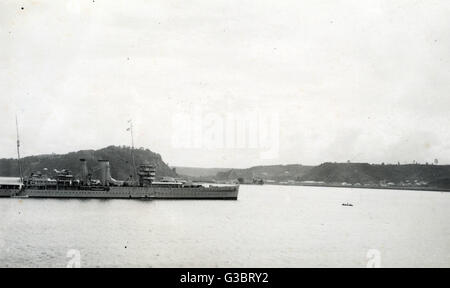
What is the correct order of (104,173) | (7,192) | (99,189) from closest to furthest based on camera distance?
(7,192) → (99,189) → (104,173)

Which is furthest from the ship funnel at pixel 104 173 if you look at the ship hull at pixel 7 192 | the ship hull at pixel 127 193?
the ship hull at pixel 7 192

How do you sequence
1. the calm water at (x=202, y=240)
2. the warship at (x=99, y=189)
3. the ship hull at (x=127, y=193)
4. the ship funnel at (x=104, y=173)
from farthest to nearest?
the ship funnel at (x=104, y=173), the warship at (x=99, y=189), the ship hull at (x=127, y=193), the calm water at (x=202, y=240)

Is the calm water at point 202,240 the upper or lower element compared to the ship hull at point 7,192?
lower

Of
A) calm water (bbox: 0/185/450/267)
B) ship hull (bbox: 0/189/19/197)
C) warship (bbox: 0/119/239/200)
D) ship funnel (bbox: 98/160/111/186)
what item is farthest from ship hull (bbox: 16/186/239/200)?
calm water (bbox: 0/185/450/267)

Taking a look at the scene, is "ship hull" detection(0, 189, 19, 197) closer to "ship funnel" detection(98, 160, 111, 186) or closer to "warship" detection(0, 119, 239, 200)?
"warship" detection(0, 119, 239, 200)

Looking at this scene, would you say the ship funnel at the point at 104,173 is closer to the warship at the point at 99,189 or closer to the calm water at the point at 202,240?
the warship at the point at 99,189

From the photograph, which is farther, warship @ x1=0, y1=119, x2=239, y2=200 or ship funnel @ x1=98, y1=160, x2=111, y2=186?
ship funnel @ x1=98, y1=160, x2=111, y2=186

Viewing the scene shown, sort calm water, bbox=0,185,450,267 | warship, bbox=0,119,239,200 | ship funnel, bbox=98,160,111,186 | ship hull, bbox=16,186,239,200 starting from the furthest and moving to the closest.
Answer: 1. ship funnel, bbox=98,160,111,186
2. warship, bbox=0,119,239,200
3. ship hull, bbox=16,186,239,200
4. calm water, bbox=0,185,450,267

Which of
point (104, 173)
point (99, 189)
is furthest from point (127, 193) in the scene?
point (104, 173)

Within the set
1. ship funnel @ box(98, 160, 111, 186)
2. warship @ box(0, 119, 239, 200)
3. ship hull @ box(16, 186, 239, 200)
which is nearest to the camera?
ship hull @ box(16, 186, 239, 200)

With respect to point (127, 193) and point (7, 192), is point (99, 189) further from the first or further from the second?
point (7, 192)
